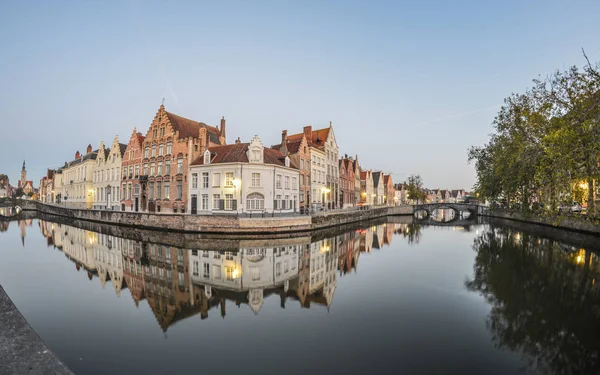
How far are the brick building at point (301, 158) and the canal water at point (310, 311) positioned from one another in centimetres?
2149

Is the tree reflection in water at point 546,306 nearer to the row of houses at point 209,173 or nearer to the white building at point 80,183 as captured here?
the row of houses at point 209,173

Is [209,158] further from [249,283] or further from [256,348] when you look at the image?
[256,348]

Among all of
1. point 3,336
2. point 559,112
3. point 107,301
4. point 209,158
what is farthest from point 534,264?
point 209,158

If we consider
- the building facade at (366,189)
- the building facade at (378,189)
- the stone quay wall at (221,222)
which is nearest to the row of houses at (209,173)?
the stone quay wall at (221,222)

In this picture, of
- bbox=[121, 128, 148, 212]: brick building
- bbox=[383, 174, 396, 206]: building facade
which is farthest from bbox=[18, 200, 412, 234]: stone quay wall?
bbox=[383, 174, 396, 206]: building facade

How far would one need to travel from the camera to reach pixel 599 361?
21.8 ft

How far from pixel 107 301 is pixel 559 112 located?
80.8 ft

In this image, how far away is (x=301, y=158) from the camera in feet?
134

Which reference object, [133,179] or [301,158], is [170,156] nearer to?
[133,179]

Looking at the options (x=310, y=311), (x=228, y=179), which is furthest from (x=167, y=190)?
(x=310, y=311)

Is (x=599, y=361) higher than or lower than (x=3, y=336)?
lower

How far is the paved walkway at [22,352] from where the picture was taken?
16.5 feet

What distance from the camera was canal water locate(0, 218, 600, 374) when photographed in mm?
6766

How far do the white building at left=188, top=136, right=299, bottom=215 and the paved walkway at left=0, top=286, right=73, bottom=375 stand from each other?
25030 mm
